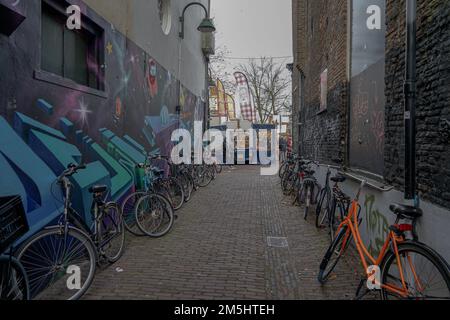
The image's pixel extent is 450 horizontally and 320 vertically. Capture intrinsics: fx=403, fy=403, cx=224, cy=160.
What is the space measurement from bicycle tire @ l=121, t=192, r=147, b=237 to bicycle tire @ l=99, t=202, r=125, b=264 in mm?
A: 884

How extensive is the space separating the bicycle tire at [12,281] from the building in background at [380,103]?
3.47 m

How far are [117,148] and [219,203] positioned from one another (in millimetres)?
3957

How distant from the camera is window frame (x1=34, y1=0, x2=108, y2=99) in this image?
4418 millimetres

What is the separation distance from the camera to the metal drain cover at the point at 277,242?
6.37 meters

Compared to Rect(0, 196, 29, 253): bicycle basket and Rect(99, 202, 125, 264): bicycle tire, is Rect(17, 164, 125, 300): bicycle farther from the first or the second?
Rect(99, 202, 125, 264): bicycle tire

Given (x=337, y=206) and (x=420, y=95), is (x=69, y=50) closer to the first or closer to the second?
(x=420, y=95)

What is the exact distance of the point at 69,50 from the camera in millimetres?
5469

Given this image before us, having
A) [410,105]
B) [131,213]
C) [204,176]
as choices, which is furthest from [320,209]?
[204,176]

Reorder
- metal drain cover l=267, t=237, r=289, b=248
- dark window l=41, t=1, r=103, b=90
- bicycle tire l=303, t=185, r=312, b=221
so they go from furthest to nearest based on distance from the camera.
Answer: bicycle tire l=303, t=185, r=312, b=221 < metal drain cover l=267, t=237, r=289, b=248 < dark window l=41, t=1, r=103, b=90

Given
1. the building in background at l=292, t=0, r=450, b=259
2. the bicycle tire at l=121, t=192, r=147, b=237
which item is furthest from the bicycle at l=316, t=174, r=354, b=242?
the bicycle tire at l=121, t=192, r=147, b=237

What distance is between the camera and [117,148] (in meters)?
6.96

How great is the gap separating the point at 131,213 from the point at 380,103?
4.27m

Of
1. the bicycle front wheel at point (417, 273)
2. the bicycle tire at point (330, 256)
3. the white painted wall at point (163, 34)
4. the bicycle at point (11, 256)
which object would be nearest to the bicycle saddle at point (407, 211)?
the bicycle front wheel at point (417, 273)
